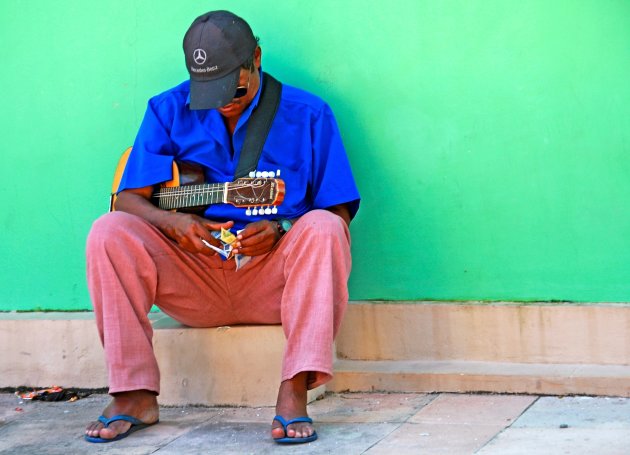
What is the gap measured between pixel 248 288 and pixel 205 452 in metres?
0.72

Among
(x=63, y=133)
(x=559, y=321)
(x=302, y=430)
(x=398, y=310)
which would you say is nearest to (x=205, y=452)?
(x=302, y=430)

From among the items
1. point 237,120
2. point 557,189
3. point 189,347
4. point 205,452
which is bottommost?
point 205,452

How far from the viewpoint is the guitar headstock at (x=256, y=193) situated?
3.68 m

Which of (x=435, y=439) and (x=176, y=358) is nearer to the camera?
(x=435, y=439)

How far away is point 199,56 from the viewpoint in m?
3.73

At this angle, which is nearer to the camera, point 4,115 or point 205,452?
point 205,452

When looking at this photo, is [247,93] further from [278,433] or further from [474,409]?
[474,409]

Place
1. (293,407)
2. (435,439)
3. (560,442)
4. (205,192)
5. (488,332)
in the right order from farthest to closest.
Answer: (488,332) → (205,192) → (293,407) → (435,439) → (560,442)

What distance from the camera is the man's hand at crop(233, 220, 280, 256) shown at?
364cm

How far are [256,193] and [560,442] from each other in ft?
4.43

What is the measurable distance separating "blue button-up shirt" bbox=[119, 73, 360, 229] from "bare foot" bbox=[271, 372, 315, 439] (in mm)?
652

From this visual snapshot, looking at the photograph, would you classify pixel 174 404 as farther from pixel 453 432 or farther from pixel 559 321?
pixel 559 321

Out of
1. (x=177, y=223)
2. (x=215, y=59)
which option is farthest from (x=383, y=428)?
(x=215, y=59)

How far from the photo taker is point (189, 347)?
398cm
